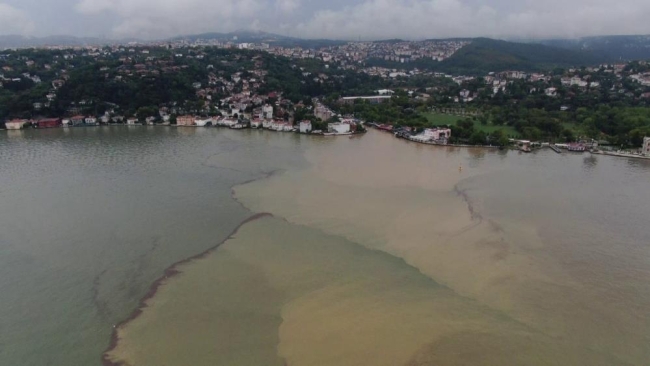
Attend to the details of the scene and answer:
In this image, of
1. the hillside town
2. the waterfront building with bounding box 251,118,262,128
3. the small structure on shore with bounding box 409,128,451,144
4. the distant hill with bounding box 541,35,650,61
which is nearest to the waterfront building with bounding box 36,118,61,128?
the hillside town

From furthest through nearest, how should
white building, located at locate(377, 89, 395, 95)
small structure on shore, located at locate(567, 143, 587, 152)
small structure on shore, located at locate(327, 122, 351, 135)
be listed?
white building, located at locate(377, 89, 395, 95), small structure on shore, located at locate(327, 122, 351, 135), small structure on shore, located at locate(567, 143, 587, 152)

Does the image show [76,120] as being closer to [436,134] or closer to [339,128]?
[339,128]

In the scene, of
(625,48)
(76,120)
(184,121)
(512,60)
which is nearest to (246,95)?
(184,121)

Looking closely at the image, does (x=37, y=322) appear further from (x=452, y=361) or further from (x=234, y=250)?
(x=452, y=361)

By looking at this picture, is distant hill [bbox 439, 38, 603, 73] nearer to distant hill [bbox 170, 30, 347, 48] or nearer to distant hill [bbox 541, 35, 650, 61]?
distant hill [bbox 541, 35, 650, 61]

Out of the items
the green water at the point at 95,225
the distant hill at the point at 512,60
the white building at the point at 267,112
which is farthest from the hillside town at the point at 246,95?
the distant hill at the point at 512,60

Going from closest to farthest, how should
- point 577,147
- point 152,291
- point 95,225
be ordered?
1. point 152,291
2. point 95,225
3. point 577,147

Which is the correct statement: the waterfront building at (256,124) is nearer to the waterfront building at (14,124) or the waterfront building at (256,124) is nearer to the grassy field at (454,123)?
the grassy field at (454,123)

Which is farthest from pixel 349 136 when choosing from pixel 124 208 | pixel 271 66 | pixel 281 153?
pixel 271 66
